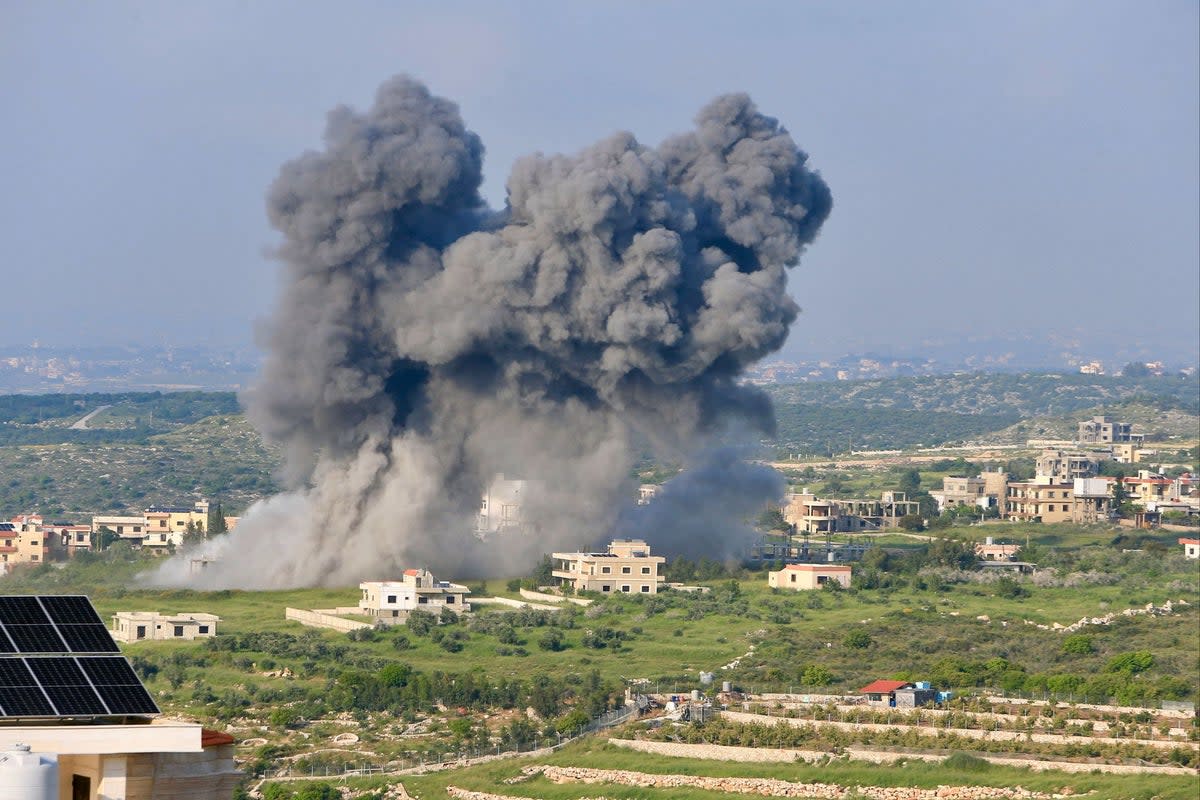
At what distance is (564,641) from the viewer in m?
56.4

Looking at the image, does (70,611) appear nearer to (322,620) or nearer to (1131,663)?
(1131,663)

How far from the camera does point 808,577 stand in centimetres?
6869

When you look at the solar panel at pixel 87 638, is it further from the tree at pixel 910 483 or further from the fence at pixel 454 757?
the tree at pixel 910 483

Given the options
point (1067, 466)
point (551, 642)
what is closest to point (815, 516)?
point (1067, 466)

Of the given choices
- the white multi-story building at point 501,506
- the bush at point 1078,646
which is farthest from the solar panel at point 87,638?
the white multi-story building at point 501,506

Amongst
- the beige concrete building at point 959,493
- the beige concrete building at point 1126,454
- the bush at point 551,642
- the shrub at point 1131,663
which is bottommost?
the shrub at point 1131,663

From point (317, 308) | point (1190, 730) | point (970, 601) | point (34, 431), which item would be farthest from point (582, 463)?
point (34, 431)

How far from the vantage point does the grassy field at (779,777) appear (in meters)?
37.8

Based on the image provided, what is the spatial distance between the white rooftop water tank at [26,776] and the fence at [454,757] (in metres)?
28.9

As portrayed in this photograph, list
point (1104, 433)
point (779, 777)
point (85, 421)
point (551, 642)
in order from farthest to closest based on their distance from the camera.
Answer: point (1104, 433), point (85, 421), point (551, 642), point (779, 777)

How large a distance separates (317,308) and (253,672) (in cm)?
2031

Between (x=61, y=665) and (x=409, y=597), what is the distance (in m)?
47.7

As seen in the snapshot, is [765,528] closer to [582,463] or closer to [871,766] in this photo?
[582,463]

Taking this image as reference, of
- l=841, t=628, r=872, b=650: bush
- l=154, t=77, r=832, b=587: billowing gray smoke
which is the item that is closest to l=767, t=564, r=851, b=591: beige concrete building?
l=154, t=77, r=832, b=587: billowing gray smoke
